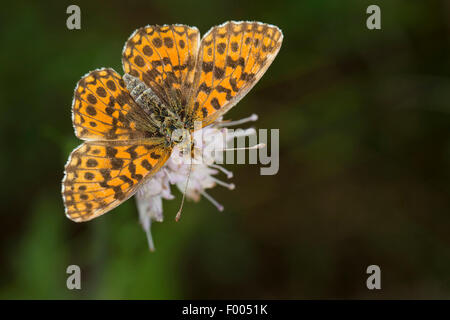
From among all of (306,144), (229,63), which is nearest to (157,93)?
(229,63)

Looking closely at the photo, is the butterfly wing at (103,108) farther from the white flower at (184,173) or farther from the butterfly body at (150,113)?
the white flower at (184,173)

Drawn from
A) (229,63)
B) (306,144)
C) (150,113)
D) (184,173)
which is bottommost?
(184,173)

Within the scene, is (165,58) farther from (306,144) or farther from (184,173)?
(306,144)

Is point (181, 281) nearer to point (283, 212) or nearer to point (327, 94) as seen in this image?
point (283, 212)

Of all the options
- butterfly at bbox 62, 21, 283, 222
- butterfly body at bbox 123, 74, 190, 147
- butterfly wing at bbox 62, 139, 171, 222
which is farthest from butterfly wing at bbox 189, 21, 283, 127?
butterfly wing at bbox 62, 139, 171, 222

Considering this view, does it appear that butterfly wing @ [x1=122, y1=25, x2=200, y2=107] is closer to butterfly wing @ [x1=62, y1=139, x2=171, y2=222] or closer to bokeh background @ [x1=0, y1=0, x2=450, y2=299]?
butterfly wing @ [x1=62, y1=139, x2=171, y2=222]

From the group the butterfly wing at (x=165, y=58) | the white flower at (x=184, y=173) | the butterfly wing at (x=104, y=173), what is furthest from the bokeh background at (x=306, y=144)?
the butterfly wing at (x=104, y=173)
